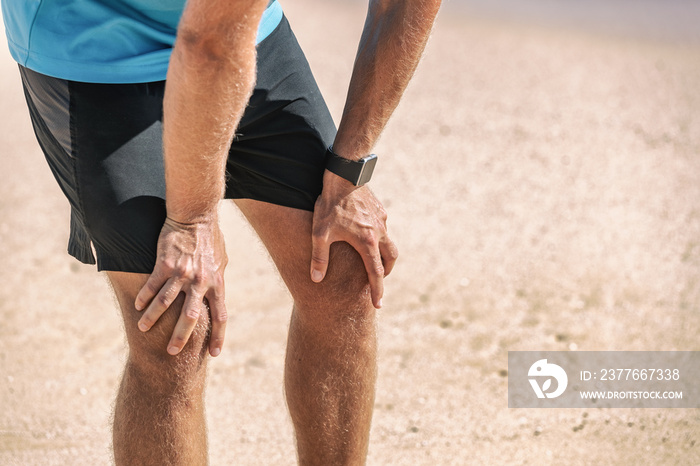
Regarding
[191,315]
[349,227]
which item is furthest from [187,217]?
[349,227]

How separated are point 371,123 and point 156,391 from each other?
883mm

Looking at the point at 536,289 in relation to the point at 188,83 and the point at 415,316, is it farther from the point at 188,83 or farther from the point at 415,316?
the point at 188,83

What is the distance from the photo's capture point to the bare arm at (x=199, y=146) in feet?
5.02

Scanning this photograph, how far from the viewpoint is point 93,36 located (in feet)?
5.96

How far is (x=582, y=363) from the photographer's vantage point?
3.11m

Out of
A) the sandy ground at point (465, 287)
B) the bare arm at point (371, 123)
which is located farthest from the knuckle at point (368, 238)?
the sandy ground at point (465, 287)

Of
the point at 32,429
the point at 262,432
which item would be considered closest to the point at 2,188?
the point at 32,429

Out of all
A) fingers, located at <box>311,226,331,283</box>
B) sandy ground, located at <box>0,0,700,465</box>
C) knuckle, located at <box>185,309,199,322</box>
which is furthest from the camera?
sandy ground, located at <box>0,0,700,465</box>

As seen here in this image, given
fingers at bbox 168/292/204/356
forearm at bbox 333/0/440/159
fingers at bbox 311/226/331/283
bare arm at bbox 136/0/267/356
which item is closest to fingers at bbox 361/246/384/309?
fingers at bbox 311/226/331/283

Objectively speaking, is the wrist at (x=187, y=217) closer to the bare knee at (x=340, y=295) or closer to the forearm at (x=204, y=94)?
the forearm at (x=204, y=94)

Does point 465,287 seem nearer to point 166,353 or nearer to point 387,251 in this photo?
point 387,251

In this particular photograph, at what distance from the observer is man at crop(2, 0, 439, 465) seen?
168cm

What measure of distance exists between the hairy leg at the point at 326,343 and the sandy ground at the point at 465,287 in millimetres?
551

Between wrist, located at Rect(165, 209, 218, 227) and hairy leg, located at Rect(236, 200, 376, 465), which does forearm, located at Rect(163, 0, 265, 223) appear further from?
hairy leg, located at Rect(236, 200, 376, 465)
